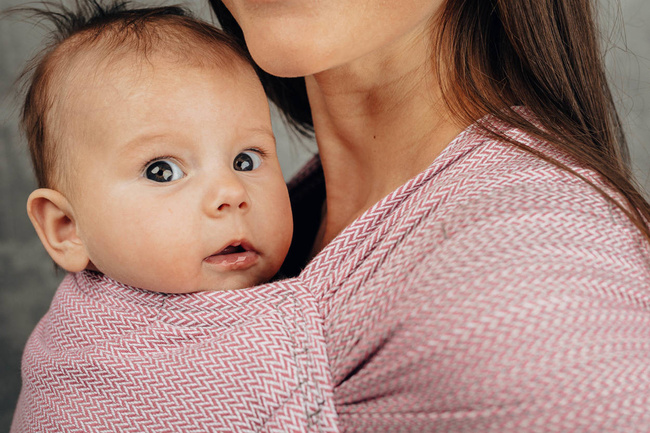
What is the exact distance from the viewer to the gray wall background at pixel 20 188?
55.2 inches

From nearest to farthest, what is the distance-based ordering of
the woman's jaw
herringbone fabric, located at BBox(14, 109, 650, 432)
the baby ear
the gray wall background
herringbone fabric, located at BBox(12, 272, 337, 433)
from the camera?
herringbone fabric, located at BBox(14, 109, 650, 432)
herringbone fabric, located at BBox(12, 272, 337, 433)
the woman's jaw
the baby ear
the gray wall background

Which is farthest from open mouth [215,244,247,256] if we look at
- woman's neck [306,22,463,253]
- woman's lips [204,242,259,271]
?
woman's neck [306,22,463,253]

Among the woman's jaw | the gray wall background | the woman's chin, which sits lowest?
the gray wall background

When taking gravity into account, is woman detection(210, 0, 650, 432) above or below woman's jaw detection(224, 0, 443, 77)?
below

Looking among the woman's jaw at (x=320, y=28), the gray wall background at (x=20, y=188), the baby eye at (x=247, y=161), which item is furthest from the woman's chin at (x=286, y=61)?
the gray wall background at (x=20, y=188)

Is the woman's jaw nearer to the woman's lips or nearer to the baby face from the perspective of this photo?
the baby face

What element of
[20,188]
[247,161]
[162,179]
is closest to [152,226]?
[162,179]

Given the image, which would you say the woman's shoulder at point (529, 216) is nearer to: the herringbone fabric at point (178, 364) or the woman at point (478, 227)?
the woman at point (478, 227)

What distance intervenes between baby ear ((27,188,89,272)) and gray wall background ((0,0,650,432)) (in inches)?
25.4

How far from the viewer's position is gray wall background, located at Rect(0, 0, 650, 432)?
1403 millimetres

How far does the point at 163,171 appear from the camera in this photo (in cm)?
75

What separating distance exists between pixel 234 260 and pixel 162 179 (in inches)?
5.4

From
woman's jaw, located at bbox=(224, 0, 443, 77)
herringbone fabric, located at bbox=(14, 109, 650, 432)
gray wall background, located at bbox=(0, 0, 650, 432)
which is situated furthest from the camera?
gray wall background, located at bbox=(0, 0, 650, 432)

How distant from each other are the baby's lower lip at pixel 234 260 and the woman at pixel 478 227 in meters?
0.18
